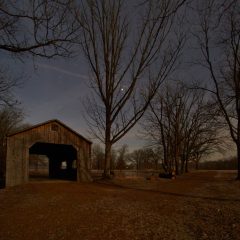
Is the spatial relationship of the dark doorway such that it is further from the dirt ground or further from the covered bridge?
the dirt ground

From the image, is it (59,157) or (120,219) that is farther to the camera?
(59,157)

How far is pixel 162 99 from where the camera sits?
4831cm

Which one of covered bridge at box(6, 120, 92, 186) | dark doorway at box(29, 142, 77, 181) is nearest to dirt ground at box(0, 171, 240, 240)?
covered bridge at box(6, 120, 92, 186)

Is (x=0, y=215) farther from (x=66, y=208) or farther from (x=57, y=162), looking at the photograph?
(x=57, y=162)

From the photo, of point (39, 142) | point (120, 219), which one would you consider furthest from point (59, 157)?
point (120, 219)

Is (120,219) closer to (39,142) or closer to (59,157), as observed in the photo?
(39,142)

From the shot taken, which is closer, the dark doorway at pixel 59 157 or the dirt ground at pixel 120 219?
the dirt ground at pixel 120 219

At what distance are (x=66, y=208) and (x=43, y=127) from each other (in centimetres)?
1438

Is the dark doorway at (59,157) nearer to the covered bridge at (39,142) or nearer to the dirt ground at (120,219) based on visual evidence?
the covered bridge at (39,142)

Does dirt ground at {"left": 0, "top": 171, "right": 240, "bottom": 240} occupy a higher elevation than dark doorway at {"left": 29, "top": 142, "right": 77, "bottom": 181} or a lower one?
lower

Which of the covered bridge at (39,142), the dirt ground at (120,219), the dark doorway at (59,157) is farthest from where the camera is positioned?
the dark doorway at (59,157)

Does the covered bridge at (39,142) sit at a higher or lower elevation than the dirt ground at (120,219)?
higher

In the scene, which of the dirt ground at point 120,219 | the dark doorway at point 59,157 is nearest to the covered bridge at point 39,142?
the dark doorway at point 59,157

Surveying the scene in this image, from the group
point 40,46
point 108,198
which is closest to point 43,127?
point 108,198
